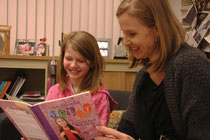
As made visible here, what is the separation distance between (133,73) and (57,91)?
0.82 meters

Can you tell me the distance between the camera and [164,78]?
29.9 inches

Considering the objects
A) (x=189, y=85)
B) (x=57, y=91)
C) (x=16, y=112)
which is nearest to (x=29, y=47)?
(x=57, y=91)

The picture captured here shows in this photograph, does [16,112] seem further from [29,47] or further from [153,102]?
[29,47]

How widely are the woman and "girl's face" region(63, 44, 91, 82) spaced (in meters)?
0.35

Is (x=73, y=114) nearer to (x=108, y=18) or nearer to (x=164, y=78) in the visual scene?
(x=164, y=78)

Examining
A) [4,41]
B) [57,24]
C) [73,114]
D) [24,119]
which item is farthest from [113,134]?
[57,24]

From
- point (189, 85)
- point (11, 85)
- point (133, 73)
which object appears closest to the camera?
point (189, 85)

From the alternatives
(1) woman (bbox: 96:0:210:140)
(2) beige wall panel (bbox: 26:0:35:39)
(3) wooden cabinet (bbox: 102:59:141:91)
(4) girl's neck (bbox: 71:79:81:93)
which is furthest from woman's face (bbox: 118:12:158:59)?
(2) beige wall panel (bbox: 26:0:35:39)

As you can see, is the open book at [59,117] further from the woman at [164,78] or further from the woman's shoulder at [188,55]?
the woman's shoulder at [188,55]

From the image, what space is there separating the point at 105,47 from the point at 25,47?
82 centimetres

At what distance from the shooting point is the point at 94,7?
2.51m

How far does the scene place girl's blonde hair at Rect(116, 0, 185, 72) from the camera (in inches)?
29.6

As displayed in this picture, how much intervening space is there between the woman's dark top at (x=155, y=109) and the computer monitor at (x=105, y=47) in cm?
133

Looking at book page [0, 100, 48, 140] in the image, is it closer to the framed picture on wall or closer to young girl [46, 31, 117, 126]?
young girl [46, 31, 117, 126]
